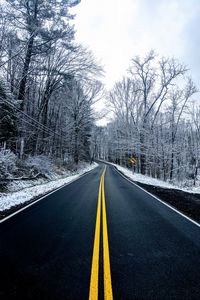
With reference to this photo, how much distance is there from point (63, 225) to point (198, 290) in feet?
12.4

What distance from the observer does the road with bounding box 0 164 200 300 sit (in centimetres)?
281

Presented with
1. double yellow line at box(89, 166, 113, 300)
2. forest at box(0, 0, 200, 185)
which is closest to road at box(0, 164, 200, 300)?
double yellow line at box(89, 166, 113, 300)

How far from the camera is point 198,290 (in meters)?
2.86

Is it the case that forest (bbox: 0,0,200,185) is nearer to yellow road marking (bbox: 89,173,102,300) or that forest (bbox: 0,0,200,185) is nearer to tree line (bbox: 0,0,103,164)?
tree line (bbox: 0,0,103,164)

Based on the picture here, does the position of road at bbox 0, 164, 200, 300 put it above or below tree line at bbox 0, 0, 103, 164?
below

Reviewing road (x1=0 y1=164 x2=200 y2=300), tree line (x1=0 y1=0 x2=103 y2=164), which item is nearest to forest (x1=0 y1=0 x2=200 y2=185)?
tree line (x1=0 y1=0 x2=103 y2=164)

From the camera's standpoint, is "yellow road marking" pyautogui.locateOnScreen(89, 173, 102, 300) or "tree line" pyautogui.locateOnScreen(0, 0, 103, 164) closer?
"yellow road marking" pyautogui.locateOnScreen(89, 173, 102, 300)

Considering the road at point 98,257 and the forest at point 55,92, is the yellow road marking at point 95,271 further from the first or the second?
the forest at point 55,92

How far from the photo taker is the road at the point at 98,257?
281 cm

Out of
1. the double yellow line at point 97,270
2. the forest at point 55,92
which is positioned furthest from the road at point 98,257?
the forest at point 55,92

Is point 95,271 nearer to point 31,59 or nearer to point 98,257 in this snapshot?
point 98,257

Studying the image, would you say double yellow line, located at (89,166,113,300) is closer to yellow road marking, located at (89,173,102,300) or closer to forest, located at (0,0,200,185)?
yellow road marking, located at (89,173,102,300)

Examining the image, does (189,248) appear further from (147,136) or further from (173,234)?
(147,136)

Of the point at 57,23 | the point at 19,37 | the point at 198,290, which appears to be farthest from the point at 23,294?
the point at 57,23
